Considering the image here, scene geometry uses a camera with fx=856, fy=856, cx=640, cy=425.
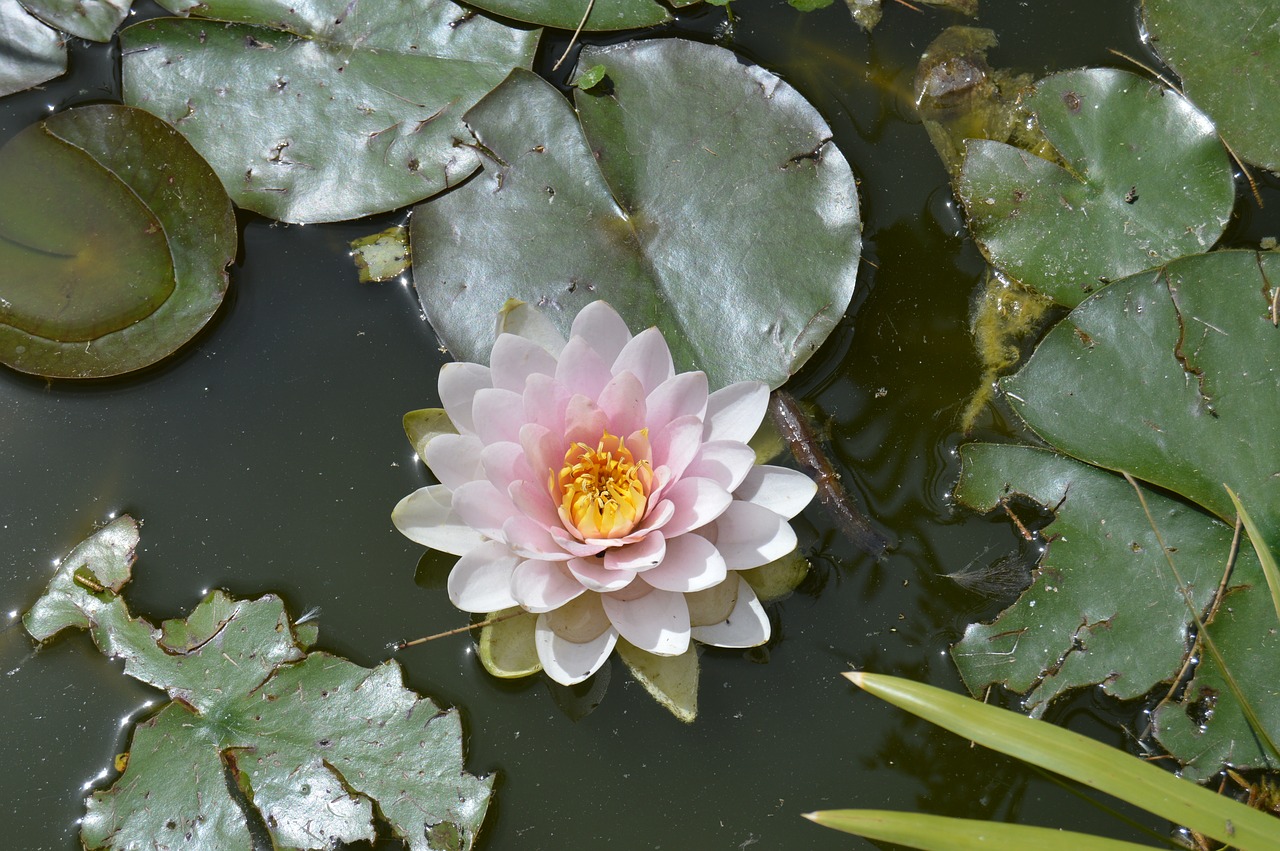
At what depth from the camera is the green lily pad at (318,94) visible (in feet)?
8.78

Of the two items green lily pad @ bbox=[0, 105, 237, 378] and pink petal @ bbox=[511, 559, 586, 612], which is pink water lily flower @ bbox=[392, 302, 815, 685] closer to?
pink petal @ bbox=[511, 559, 586, 612]

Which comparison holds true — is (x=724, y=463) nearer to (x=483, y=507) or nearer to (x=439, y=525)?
(x=483, y=507)

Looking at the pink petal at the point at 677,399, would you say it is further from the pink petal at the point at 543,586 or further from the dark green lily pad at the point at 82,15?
the dark green lily pad at the point at 82,15

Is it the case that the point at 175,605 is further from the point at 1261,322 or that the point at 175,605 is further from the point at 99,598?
the point at 1261,322

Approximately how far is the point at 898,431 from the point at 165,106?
2.53 m

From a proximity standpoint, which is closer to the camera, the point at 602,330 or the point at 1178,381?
the point at 602,330

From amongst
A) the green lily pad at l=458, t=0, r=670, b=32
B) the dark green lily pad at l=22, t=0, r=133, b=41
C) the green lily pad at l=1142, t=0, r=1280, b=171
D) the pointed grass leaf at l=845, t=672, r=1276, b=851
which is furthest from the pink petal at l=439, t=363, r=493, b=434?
the green lily pad at l=1142, t=0, r=1280, b=171

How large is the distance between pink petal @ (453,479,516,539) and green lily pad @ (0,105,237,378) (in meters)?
1.16

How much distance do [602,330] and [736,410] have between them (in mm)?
415

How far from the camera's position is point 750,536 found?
2.22 metres

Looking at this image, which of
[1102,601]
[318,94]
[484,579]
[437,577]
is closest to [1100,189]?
[1102,601]

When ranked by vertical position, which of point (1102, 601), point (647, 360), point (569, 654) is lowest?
point (569, 654)

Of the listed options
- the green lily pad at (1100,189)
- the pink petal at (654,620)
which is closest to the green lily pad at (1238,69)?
the green lily pad at (1100,189)

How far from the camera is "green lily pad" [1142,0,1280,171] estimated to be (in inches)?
107
